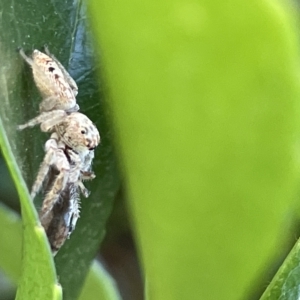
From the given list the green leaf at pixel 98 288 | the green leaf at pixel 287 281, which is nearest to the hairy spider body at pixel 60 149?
the green leaf at pixel 98 288

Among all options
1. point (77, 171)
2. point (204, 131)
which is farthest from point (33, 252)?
point (77, 171)

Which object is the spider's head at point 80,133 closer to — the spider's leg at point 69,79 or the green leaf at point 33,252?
the spider's leg at point 69,79

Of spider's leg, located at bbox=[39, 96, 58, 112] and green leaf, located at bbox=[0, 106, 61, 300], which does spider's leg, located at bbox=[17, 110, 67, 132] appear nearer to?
spider's leg, located at bbox=[39, 96, 58, 112]

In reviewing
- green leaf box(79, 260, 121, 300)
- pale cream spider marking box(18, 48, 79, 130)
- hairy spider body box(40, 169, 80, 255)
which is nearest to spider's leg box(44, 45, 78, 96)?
pale cream spider marking box(18, 48, 79, 130)

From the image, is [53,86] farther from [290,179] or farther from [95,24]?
[290,179]

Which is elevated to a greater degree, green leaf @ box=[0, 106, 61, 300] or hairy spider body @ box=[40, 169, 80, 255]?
green leaf @ box=[0, 106, 61, 300]

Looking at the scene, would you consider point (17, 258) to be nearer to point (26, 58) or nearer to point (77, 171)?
point (77, 171)
